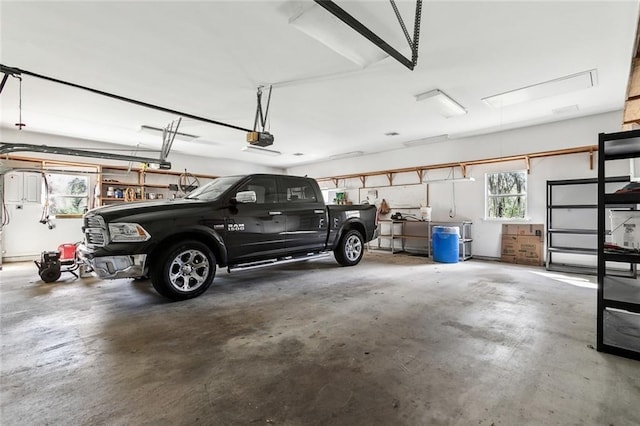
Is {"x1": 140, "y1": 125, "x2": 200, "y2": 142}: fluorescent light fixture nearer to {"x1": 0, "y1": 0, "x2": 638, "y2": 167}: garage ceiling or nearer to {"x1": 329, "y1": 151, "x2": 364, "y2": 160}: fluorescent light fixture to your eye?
{"x1": 0, "y1": 0, "x2": 638, "y2": 167}: garage ceiling

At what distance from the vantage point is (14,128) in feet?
21.4

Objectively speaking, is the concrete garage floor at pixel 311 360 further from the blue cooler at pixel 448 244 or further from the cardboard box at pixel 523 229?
the cardboard box at pixel 523 229

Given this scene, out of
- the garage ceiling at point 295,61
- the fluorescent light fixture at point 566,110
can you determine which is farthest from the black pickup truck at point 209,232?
the fluorescent light fixture at point 566,110

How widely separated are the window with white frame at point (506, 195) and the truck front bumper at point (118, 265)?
7.43m

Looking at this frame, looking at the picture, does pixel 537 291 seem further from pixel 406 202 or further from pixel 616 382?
pixel 406 202

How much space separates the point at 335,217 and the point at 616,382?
4.11 m

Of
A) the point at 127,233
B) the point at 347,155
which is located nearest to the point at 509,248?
the point at 347,155

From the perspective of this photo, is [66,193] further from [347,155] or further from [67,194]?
[347,155]

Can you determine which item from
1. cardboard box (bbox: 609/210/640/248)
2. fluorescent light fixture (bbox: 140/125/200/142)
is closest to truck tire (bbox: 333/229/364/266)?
cardboard box (bbox: 609/210/640/248)

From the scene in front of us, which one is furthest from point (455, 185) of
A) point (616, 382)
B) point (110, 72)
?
point (110, 72)

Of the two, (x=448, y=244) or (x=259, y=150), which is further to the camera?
(x=259, y=150)

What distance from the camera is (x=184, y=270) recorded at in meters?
3.59

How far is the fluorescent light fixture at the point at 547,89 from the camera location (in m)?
4.02

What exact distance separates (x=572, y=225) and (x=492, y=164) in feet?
6.97
